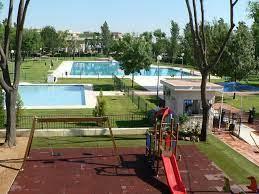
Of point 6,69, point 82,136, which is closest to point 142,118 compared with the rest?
point 82,136

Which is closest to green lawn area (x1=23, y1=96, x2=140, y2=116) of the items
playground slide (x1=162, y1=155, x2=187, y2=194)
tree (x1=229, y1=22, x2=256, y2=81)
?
tree (x1=229, y1=22, x2=256, y2=81)

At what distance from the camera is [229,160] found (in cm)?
1798

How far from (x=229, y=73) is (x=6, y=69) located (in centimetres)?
2190

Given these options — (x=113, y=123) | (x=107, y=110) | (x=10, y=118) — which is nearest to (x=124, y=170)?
(x=10, y=118)

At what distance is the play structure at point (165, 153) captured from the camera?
559 inches

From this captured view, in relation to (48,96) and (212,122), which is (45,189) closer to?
(212,122)

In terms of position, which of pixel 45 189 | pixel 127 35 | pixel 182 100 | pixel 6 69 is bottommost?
pixel 45 189

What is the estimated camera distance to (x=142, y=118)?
26547mm

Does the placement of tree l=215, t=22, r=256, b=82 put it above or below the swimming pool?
above

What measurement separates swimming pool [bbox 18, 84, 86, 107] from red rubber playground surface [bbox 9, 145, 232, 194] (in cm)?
1604

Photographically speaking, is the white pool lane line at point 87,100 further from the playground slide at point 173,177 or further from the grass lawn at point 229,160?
the playground slide at point 173,177

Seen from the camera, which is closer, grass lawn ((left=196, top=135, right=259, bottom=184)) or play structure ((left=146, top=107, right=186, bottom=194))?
play structure ((left=146, top=107, right=186, bottom=194))

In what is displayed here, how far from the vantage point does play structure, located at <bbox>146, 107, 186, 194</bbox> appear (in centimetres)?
1421

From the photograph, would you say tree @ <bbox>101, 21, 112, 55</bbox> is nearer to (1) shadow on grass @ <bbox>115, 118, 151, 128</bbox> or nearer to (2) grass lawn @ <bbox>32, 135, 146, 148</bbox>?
(1) shadow on grass @ <bbox>115, 118, 151, 128</bbox>
